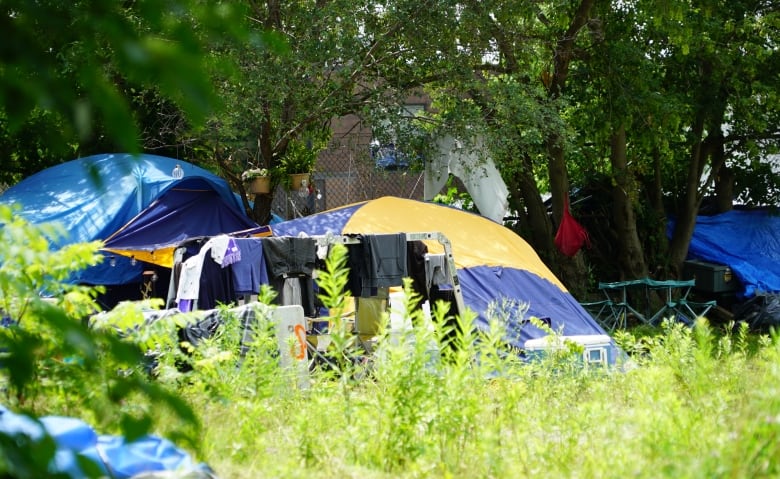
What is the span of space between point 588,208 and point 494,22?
480 cm

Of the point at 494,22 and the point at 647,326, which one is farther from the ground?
the point at 494,22

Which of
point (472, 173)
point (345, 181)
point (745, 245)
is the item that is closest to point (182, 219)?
point (345, 181)

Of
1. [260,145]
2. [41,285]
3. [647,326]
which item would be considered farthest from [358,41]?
[41,285]

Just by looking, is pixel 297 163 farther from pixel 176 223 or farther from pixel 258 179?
pixel 176 223

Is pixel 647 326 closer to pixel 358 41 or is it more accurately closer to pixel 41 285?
pixel 358 41

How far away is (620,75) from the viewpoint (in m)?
12.2

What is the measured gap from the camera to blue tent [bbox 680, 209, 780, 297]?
13016 millimetres

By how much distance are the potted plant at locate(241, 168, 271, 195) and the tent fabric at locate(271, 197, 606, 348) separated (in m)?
1.17

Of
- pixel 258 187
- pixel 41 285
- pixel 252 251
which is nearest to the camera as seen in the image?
pixel 41 285

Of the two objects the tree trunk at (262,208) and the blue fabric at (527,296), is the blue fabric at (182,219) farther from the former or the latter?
the blue fabric at (527,296)

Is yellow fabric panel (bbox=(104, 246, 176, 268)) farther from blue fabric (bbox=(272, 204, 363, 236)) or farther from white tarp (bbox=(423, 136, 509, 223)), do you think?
white tarp (bbox=(423, 136, 509, 223))

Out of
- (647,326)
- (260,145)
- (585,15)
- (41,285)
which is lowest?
(647,326)

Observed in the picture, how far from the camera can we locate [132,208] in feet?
33.1

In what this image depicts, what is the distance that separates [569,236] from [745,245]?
298 centimetres
